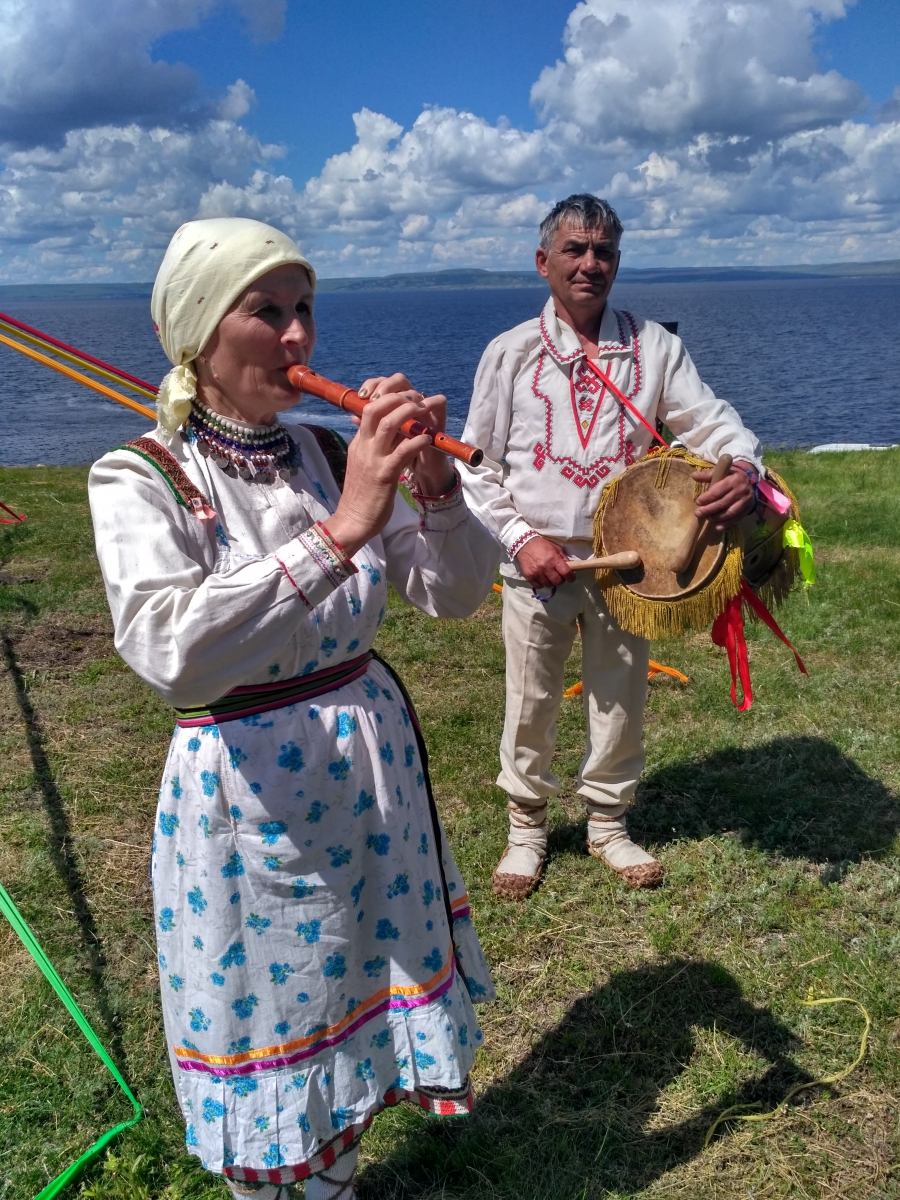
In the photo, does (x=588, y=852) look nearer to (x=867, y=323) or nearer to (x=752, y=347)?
(x=752, y=347)

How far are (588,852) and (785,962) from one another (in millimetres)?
872

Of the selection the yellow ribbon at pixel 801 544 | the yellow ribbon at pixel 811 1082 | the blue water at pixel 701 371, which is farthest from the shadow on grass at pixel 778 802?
the blue water at pixel 701 371

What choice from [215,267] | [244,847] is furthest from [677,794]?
[215,267]

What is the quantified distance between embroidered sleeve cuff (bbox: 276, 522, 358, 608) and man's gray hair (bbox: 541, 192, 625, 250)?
2.04 metres

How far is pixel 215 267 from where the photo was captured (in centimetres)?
159

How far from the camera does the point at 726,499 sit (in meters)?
2.85

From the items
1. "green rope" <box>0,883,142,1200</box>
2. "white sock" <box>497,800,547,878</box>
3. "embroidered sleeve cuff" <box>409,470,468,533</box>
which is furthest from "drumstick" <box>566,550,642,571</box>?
"green rope" <box>0,883,142,1200</box>

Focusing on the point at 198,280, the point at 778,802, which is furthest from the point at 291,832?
the point at 778,802

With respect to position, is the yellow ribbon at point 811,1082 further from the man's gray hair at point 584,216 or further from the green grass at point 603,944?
the man's gray hair at point 584,216

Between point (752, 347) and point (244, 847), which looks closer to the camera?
point (244, 847)

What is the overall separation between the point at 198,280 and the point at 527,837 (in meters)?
2.59

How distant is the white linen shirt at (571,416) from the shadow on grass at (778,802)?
4.67 feet

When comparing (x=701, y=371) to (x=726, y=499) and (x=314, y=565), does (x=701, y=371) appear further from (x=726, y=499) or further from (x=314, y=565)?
(x=314, y=565)

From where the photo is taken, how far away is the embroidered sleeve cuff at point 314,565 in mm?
1482
